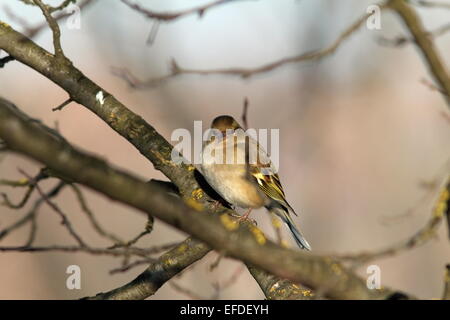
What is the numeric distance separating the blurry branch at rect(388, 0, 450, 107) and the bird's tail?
2431 mm

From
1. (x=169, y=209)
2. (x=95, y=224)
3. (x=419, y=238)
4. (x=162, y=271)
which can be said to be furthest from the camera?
(x=95, y=224)

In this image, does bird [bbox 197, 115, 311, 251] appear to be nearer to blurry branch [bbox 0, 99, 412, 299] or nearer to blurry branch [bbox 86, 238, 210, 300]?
blurry branch [bbox 86, 238, 210, 300]

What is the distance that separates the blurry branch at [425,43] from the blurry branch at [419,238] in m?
0.37

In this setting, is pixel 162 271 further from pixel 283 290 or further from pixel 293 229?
pixel 293 229

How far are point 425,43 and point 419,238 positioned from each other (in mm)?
779

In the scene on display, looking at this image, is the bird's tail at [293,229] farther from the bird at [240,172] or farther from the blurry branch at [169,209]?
the blurry branch at [169,209]

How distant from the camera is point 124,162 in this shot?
12.1 metres

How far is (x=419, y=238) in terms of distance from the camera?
182 cm

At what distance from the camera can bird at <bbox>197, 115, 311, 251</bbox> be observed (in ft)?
13.8

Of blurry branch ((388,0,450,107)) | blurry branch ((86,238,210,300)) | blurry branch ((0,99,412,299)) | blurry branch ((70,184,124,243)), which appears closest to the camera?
blurry branch ((0,99,412,299))

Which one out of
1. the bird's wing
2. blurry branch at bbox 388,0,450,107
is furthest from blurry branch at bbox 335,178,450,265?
the bird's wing

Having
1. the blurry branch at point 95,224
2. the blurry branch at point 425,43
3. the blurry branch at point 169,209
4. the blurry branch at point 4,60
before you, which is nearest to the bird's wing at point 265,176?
the blurry branch at point 95,224

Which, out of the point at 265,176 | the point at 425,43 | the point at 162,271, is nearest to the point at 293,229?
the point at 265,176
